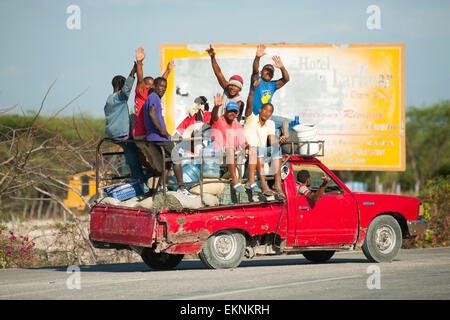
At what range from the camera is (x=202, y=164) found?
36.2 ft

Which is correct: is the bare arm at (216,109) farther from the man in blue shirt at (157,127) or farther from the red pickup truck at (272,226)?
the red pickup truck at (272,226)

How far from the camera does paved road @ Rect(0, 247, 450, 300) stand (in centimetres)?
852

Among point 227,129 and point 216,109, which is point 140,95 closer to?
point 216,109

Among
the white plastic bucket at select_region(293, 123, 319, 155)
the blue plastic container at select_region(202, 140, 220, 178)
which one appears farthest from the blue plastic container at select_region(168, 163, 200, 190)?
the white plastic bucket at select_region(293, 123, 319, 155)

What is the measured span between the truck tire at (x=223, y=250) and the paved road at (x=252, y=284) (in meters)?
0.21

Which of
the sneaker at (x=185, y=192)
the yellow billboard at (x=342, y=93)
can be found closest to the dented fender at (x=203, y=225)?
the sneaker at (x=185, y=192)

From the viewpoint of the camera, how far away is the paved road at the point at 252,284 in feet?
28.0

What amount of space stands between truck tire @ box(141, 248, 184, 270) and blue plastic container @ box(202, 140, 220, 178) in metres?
1.95

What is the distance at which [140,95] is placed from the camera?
40.1 ft

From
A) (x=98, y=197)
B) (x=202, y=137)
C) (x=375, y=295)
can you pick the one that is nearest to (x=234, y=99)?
(x=202, y=137)

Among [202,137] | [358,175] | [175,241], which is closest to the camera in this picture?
[175,241]

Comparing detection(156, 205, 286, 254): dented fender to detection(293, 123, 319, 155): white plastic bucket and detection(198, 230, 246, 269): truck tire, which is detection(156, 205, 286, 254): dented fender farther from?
detection(293, 123, 319, 155): white plastic bucket
